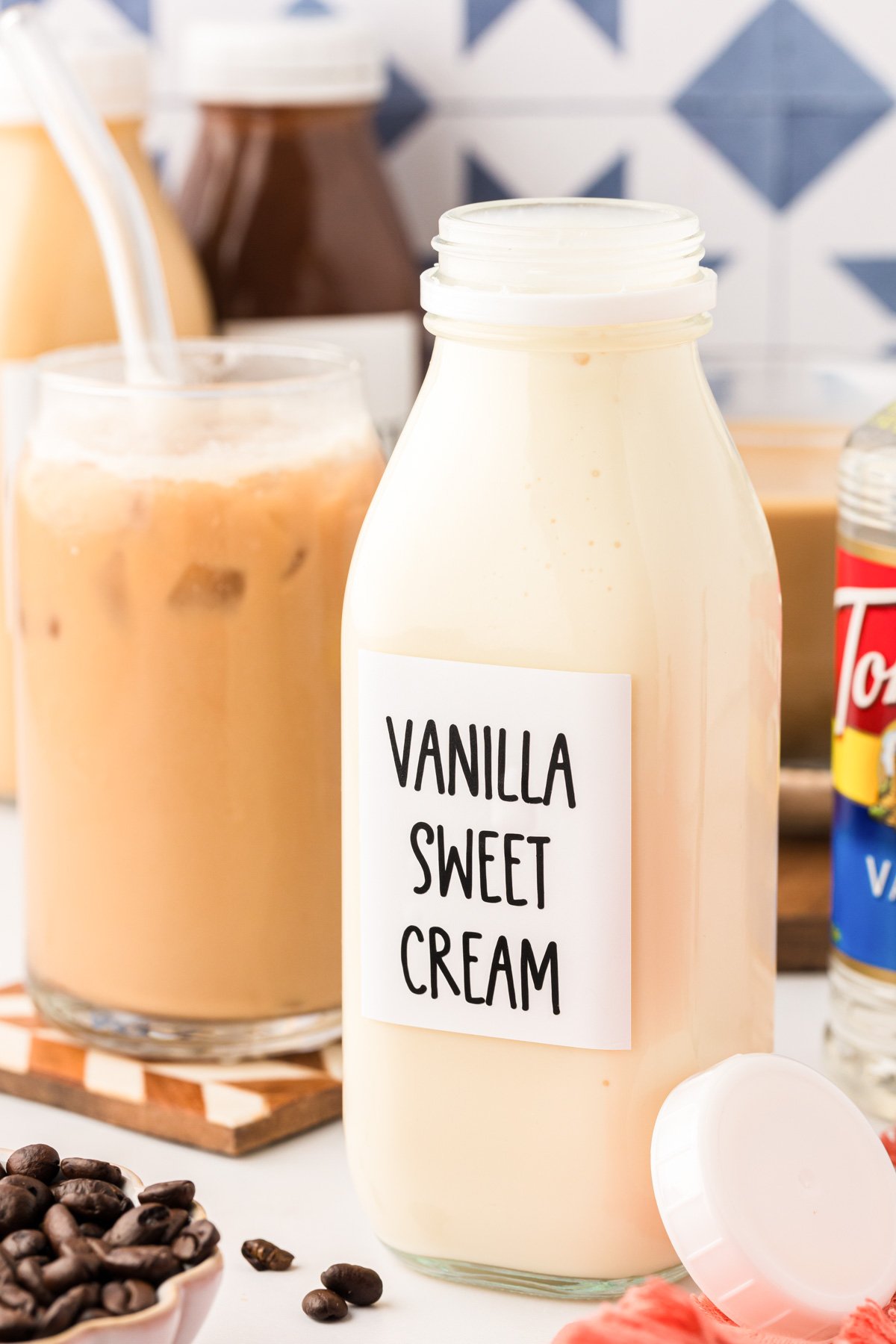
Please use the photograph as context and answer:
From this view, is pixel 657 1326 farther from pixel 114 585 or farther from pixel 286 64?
pixel 286 64

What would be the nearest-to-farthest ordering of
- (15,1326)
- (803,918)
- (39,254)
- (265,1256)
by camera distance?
(15,1326) < (265,1256) < (803,918) < (39,254)

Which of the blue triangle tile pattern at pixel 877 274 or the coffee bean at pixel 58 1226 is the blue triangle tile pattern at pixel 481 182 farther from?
the coffee bean at pixel 58 1226

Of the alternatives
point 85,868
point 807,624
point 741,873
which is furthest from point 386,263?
point 741,873

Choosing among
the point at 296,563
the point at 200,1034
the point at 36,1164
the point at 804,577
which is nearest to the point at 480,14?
the point at 804,577

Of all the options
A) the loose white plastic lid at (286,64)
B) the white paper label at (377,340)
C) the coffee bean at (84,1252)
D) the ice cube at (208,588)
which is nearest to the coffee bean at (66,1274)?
the coffee bean at (84,1252)

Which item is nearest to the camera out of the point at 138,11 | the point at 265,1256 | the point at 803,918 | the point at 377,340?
the point at 265,1256

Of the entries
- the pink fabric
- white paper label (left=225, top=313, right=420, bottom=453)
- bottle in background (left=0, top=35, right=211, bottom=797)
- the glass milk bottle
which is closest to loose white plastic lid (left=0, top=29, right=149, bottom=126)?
bottle in background (left=0, top=35, right=211, bottom=797)
